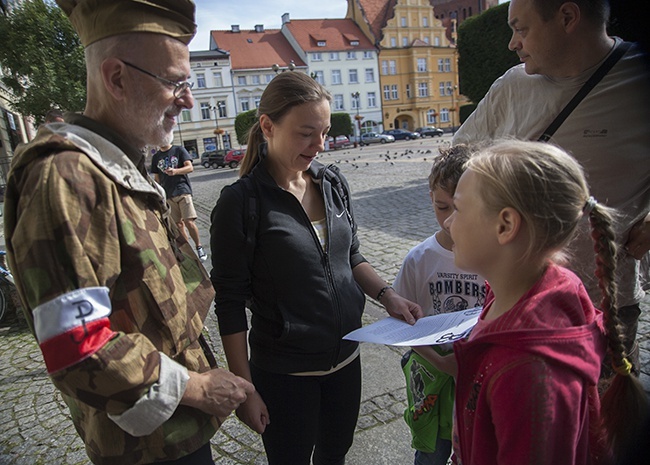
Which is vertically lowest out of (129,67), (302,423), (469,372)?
(302,423)

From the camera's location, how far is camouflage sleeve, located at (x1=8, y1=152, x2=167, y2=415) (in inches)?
38.2

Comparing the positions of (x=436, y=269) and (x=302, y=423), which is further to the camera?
(x=436, y=269)

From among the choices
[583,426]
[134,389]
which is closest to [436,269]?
[583,426]

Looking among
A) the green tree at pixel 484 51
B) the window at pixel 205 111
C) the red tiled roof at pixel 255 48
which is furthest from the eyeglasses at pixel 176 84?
the red tiled roof at pixel 255 48

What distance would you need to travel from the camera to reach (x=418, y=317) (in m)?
1.80

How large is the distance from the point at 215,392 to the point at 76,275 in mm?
499

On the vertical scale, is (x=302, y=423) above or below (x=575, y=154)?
below

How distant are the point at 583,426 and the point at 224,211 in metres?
1.30

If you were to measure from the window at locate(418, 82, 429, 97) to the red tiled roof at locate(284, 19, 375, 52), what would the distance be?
797 cm

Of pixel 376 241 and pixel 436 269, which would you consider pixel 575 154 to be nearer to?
pixel 436 269

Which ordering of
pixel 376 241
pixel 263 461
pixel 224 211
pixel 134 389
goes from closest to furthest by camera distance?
pixel 134 389, pixel 224 211, pixel 263 461, pixel 376 241

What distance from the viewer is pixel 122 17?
119 cm

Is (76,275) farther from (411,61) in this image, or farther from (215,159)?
(411,61)

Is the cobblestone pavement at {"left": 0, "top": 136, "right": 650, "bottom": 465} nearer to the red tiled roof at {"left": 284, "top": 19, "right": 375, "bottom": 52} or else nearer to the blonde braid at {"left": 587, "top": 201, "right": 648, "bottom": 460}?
the blonde braid at {"left": 587, "top": 201, "right": 648, "bottom": 460}
